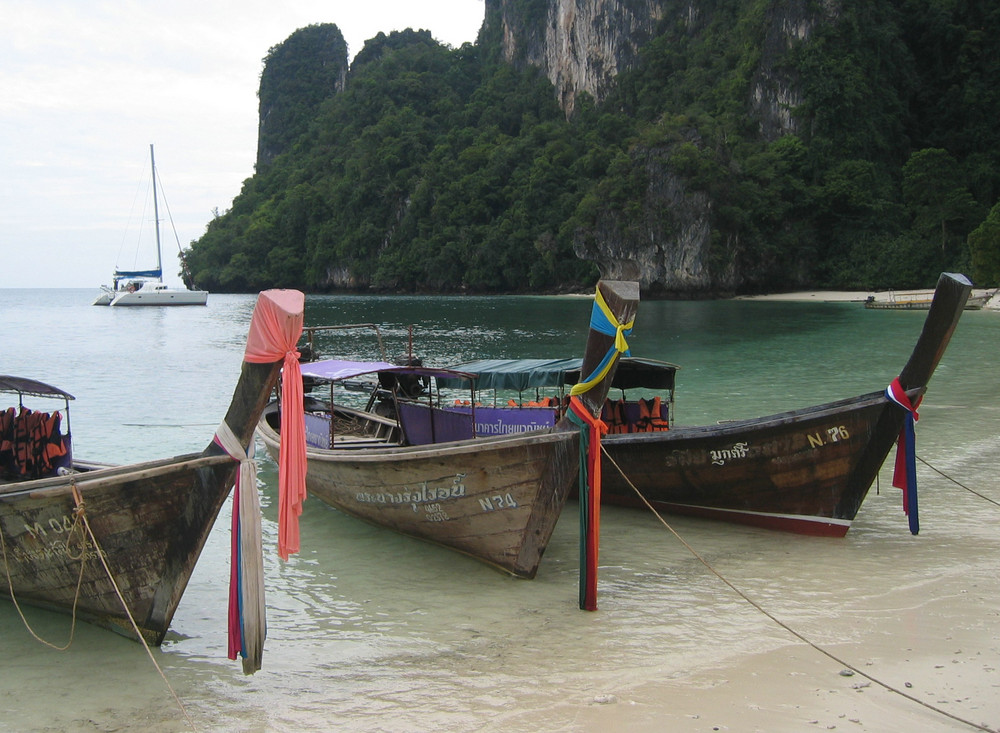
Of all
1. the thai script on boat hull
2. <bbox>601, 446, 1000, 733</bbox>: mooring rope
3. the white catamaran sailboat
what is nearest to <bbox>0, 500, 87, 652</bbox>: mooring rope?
the thai script on boat hull

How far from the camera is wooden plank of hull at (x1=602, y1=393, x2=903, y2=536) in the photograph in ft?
25.7

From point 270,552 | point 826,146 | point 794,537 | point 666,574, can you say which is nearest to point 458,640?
point 666,574

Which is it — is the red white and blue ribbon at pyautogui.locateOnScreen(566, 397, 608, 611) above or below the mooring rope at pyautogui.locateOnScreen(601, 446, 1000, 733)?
above

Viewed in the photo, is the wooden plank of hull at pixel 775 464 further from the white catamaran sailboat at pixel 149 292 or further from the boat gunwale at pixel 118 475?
the white catamaran sailboat at pixel 149 292

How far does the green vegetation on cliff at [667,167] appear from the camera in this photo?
62.2 meters

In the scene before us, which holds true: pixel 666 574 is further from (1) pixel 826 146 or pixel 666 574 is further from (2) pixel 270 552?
(1) pixel 826 146

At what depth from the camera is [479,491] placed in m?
7.02

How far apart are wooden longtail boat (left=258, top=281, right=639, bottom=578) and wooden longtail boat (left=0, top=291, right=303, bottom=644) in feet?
7.32

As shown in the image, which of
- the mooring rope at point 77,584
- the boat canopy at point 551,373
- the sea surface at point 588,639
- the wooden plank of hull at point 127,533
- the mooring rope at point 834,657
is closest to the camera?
the mooring rope at point 834,657

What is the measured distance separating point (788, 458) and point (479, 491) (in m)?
3.20

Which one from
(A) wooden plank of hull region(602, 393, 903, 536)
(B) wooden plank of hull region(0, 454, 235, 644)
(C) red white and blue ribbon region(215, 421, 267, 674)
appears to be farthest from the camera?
(A) wooden plank of hull region(602, 393, 903, 536)

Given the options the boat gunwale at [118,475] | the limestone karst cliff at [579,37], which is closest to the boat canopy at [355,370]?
the boat gunwale at [118,475]

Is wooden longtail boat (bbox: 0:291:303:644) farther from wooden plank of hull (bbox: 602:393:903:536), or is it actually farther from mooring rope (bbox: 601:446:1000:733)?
wooden plank of hull (bbox: 602:393:903:536)

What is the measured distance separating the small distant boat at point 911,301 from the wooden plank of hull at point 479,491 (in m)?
42.3
